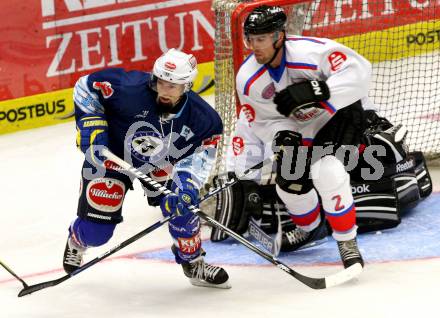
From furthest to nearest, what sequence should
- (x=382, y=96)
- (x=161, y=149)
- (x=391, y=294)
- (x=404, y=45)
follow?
(x=404, y=45) < (x=382, y=96) < (x=161, y=149) < (x=391, y=294)

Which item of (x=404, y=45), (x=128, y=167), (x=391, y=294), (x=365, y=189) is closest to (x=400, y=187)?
(x=365, y=189)

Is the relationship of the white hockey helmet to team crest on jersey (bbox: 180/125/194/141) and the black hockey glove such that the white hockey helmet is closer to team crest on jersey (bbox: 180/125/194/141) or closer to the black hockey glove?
team crest on jersey (bbox: 180/125/194/141)

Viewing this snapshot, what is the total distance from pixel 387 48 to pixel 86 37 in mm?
2281

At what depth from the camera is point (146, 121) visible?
14.5ft

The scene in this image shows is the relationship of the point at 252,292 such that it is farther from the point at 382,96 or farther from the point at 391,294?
the point at 382,96

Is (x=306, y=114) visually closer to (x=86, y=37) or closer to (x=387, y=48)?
(x=86, y=37)

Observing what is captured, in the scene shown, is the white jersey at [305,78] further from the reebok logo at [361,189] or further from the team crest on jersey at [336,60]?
the reebok logo at [361,189]

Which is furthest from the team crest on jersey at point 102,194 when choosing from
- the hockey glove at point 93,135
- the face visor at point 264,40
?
the face visor at point 264,40

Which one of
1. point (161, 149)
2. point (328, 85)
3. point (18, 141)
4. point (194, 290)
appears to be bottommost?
point (18, 141)

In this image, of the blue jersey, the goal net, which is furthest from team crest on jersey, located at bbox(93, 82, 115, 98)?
the goal net

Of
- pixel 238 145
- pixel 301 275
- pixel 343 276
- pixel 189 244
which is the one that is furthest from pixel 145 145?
pixel 343 276

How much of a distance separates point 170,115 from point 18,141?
3058 millimetres

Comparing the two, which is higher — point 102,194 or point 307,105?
point 307,105

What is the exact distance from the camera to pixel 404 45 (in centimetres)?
784
